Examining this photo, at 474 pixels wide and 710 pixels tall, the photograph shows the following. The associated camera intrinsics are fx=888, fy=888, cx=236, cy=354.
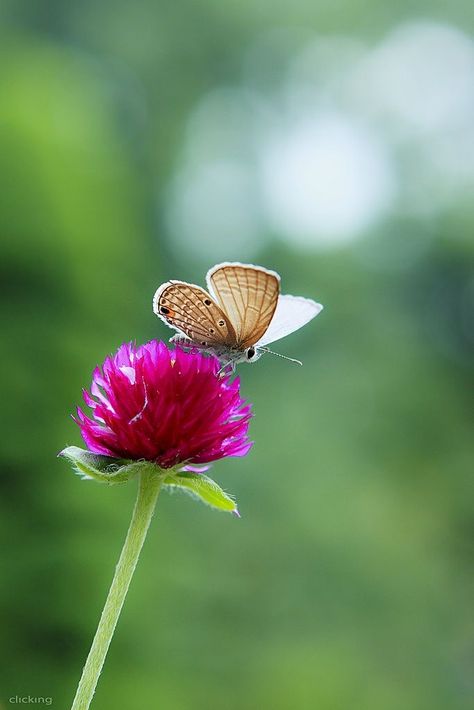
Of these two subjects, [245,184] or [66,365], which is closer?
[66,365]

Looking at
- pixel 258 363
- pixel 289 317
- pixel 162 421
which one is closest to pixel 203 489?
pixel 162 421

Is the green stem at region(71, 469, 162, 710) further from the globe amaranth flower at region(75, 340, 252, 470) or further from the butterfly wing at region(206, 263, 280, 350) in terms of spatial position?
the butterfly wing at region(206, 263, 280, 350)

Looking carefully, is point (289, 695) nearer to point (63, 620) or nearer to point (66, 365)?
point (63, 620)

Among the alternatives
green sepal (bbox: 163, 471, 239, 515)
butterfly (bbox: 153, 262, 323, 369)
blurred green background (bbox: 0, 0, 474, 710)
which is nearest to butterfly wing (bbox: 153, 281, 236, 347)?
butterfly (bbox: 153, 262, 323, 369)

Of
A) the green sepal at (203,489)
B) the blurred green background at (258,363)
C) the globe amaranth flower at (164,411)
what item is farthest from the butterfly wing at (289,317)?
the blurred green background at (258,363)

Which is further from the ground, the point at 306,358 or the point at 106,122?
the point at 306,358

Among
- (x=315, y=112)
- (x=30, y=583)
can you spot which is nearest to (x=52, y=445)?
(x=30, y=583)
